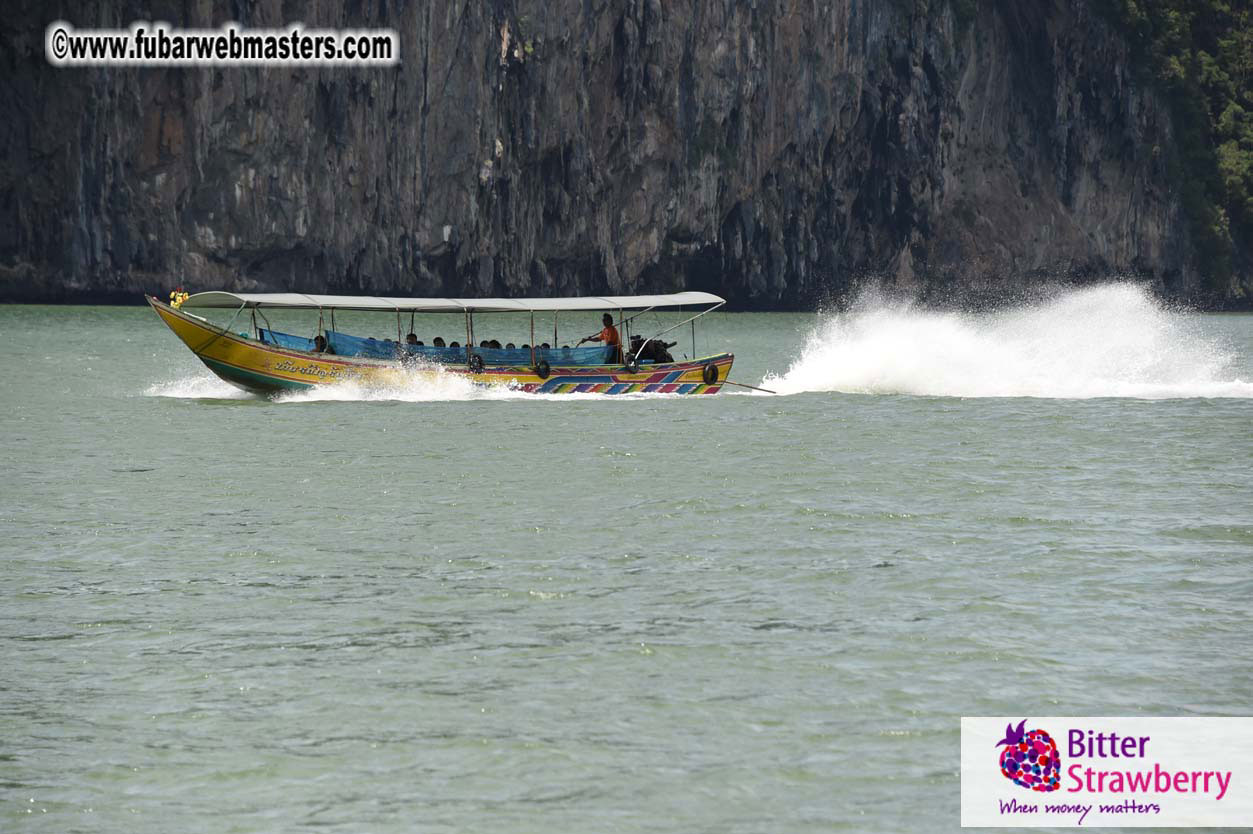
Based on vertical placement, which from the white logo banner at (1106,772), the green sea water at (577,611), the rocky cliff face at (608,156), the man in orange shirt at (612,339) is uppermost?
the rocky cliff face at (608,156)

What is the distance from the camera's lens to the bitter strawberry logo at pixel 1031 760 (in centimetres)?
995

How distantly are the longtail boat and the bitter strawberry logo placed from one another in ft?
67.8

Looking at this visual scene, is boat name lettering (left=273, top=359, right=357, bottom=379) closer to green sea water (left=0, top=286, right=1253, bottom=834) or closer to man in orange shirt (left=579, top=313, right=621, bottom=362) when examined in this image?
green sea water (left=0, top=286, right=1253, bottom=834)

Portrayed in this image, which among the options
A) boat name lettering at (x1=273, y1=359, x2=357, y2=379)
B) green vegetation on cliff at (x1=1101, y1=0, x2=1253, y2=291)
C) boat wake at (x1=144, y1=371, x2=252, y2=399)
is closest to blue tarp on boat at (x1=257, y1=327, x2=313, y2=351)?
boat name lettering at (x1=273, y1=359, x2=357, y2=379)

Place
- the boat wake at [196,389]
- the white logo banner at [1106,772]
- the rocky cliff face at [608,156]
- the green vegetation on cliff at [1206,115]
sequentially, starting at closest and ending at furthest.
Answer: the white logo banner at [1106,772]
the boat wake at [196,389]
the rocky cliff face at [608,156]
the green vegetation on cliff at [1206,115]

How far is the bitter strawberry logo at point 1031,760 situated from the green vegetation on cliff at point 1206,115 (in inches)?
4151

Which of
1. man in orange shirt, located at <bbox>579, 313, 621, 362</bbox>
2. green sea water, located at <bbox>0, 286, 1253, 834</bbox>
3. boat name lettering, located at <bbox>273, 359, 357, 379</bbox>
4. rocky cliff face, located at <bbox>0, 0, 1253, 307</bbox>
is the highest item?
rocky cliff face, located at <bbox>0, 0, 1253, 307</bbox>

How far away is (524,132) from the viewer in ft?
283

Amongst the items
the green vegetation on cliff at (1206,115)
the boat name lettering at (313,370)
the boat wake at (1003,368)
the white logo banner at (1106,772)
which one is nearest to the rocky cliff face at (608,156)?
the green vegetation on cliff at (1206,115)

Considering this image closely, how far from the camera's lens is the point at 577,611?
1405cm

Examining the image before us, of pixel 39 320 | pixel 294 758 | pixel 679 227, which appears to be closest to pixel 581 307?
pixel 294 758

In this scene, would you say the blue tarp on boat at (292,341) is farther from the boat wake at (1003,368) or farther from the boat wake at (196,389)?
the boat wake at (1003,368)

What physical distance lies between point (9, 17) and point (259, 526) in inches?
2661

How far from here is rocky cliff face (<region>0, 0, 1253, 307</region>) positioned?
3108 inches
